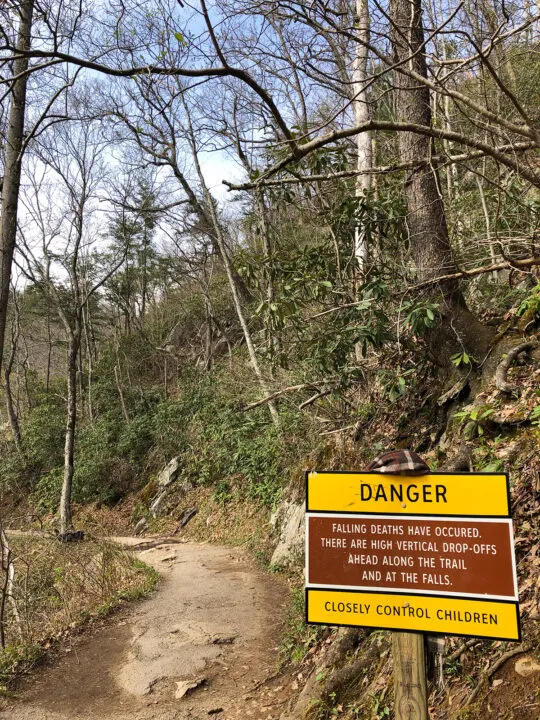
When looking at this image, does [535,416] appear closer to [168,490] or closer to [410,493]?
[410,493]

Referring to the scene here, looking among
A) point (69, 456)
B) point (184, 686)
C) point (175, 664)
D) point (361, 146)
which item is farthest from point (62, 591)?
point (361, 146)

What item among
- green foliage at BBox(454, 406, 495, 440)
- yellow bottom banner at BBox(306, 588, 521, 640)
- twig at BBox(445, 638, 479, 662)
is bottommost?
twig at BBox(445, 638, 479, 662)

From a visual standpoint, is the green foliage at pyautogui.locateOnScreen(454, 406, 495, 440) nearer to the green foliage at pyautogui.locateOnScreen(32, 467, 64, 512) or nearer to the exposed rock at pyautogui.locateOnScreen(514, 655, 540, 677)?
the exposed rock at pyautogui.locateOnScreen(514, 655, 540, 677)

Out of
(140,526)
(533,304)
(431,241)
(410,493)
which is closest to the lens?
(410,493)

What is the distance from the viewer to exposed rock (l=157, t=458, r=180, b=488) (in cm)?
1514

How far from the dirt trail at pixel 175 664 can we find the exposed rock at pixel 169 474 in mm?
7771

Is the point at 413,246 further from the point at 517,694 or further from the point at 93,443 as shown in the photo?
the point at 93,443

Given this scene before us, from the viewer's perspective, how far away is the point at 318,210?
6.38 m

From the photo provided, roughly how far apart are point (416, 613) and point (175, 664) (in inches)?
152

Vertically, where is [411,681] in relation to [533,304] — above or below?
below

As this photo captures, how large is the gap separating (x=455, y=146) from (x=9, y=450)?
20878 millimetres

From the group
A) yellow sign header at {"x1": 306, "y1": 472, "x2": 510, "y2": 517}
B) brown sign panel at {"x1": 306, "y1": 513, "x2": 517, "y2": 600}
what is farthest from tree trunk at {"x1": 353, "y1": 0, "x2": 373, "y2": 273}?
brown sign panel at {"x1": 306, "y1": 513, "x2": 517, "y2": 600}

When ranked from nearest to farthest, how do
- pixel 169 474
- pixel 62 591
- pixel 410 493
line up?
pixel 410 493 → pixel 62 591 → pixel 169 474

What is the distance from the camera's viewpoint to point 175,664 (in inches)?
195
